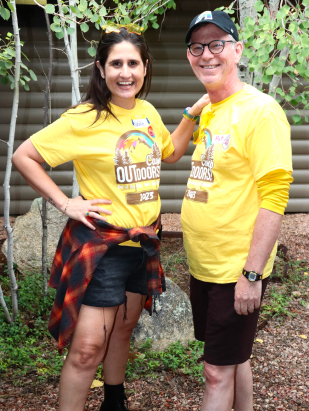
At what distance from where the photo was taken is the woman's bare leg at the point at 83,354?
79.7 inches

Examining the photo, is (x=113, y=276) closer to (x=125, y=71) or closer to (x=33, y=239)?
(x=125, y=71)

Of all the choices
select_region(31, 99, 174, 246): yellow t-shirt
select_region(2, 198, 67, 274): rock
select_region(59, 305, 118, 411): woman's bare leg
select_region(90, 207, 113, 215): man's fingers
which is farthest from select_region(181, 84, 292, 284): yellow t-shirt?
select_region(2, 198, 67, 274): rock

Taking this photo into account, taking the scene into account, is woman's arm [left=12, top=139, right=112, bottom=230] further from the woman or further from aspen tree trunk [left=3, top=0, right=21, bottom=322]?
aspen tree trunk [left=3, top=0, right=21, bottom=322]

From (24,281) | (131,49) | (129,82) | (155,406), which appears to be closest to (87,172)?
(129,82)

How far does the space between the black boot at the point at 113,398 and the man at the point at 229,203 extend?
2.08ft

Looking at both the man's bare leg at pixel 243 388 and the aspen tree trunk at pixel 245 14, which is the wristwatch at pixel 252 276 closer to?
the man's bare leg at pixel 243 388

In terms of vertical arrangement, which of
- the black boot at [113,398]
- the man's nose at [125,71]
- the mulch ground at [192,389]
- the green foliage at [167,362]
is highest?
the man's nose at [125,71]

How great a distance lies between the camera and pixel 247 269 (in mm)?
1851

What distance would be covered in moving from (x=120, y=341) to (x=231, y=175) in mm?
1157

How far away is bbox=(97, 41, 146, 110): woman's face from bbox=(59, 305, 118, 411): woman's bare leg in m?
1.07

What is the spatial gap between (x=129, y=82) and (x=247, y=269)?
3.46 ft

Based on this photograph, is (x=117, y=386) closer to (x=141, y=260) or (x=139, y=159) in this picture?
(x=141, y=260)

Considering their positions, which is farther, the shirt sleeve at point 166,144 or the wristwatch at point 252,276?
the shirt sleeve at point 166,144

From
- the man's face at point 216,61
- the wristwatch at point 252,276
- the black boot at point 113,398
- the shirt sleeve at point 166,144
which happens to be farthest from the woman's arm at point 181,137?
the black boot at point 113,398
